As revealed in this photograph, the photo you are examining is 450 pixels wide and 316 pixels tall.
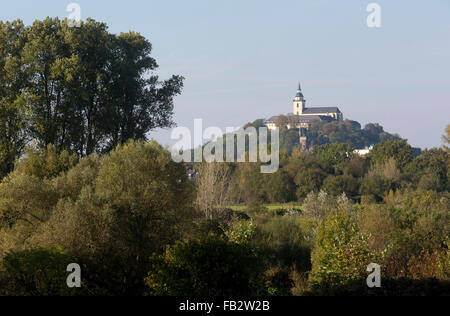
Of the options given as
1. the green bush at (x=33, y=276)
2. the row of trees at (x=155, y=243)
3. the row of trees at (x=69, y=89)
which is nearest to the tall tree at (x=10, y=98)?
the row of trees at (x=69, y=89)

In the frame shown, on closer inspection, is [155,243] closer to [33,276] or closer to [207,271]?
[33,276]

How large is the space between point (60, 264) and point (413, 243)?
15.5m

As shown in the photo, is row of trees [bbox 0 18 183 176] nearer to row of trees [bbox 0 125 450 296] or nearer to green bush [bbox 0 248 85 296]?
row of trees [bbox 0 125 450 296]

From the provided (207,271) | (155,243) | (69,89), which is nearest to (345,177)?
(69,89)

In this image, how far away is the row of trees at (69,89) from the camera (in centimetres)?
2758

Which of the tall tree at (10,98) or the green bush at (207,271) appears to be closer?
the green bush at (207,271)

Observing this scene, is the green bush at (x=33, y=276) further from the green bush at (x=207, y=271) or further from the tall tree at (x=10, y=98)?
the tall tree at (x=10, y=98)

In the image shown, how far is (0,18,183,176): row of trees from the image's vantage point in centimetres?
2758

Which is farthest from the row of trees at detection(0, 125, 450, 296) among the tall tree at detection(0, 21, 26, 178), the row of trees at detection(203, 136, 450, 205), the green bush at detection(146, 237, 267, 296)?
the row of trees at detection(203, 136, 450, 205)

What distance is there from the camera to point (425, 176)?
72250 mm

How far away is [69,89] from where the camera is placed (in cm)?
2841
